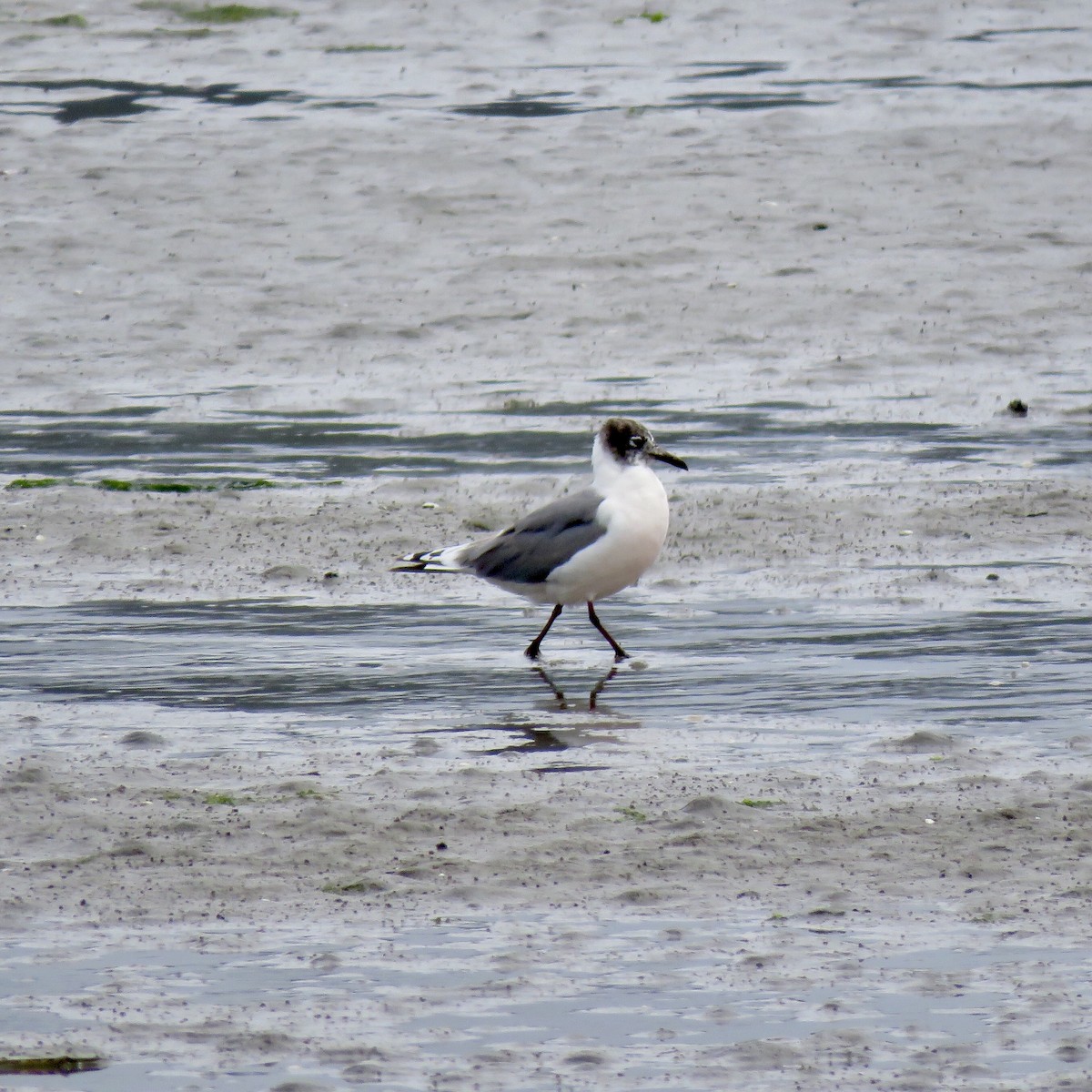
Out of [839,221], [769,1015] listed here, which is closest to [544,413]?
[839,221]

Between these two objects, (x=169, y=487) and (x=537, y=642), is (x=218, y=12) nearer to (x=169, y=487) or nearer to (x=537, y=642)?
(x=169, y=487)

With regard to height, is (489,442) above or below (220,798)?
below

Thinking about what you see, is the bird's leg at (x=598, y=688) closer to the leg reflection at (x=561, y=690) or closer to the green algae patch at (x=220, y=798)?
the leg reflection at (x=561, y=690)

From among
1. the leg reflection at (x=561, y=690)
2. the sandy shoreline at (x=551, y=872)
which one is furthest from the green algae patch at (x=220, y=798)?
the leg reflection at (x=561, y=690)

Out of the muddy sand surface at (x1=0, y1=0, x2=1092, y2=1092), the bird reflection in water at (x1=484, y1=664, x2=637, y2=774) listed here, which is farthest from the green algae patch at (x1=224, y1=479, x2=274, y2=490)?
the bird reflection in water at (x1=484, y1=664, x2=637, y2=774)

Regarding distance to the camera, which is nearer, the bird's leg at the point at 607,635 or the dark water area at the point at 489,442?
the bird's leg at the point at 607,635

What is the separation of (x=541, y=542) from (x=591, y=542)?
229 millimetres

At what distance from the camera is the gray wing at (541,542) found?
9141 millimetres

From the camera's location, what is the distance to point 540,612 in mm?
9945

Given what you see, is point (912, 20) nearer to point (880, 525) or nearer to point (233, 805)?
point (880, 525)

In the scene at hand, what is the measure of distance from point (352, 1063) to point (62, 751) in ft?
8.91

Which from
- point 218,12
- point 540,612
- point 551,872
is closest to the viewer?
point 551,872

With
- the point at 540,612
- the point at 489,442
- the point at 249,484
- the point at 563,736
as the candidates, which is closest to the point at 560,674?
the point at 563,736

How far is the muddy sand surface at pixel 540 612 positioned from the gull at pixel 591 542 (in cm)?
23
